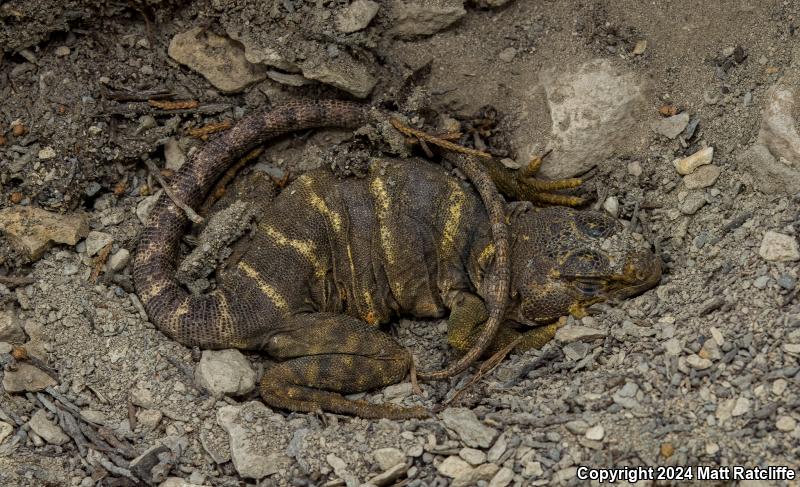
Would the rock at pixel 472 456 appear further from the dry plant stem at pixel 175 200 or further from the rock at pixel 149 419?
the dry plant stem at pixel 175 200

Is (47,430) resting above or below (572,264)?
below

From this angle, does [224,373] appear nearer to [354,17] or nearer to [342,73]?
[342,73]

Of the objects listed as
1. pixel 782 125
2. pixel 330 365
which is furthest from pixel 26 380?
pixel 782 125

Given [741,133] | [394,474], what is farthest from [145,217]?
[741,133]

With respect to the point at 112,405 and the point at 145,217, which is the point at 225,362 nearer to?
the point at 112,405

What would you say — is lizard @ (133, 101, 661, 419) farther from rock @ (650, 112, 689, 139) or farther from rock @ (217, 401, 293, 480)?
rock @ (650, 112, 689, 139)

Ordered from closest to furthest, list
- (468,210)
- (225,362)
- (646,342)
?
1. (646,342)
2. (225,362)
3. (468,210)
